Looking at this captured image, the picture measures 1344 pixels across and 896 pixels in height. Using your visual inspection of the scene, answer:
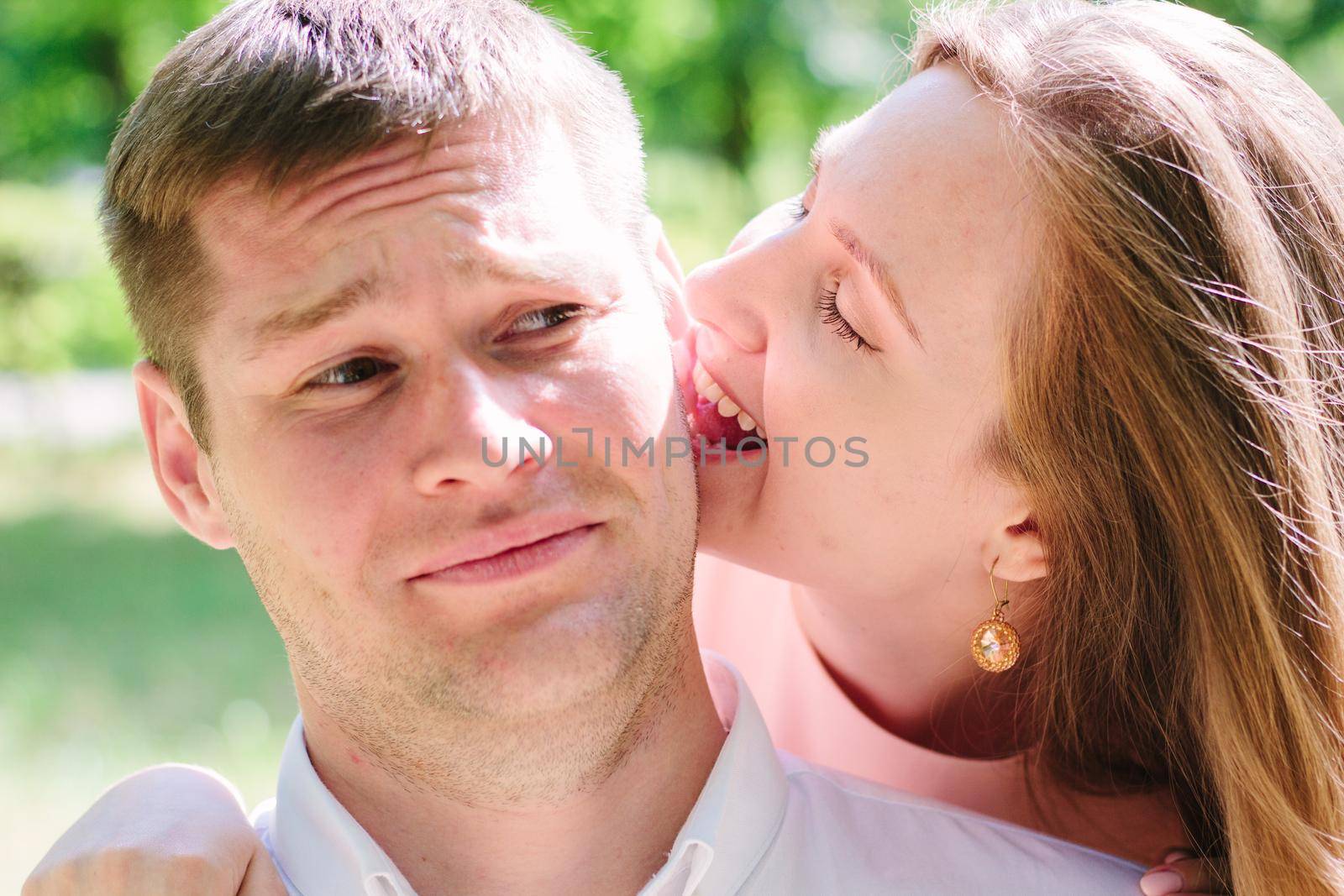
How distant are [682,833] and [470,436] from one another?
2.60 feet

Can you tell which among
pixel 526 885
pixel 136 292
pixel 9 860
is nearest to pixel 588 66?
pixel 136 292

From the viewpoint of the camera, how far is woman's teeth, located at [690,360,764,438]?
8.89ft

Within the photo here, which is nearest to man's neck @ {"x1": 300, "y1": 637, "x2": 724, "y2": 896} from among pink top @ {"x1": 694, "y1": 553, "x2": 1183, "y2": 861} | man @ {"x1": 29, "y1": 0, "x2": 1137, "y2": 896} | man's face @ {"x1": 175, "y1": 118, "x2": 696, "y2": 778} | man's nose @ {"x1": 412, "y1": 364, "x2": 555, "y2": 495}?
man @ {"x1": 29, "y1": 0, "x2": 1137, "y2": 896}

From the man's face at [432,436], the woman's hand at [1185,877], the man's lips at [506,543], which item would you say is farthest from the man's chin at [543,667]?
the woman's hand at [1185,877]

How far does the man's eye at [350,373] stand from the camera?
83.7 inches

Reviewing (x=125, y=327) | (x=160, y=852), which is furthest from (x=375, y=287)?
(x=125, y=327)

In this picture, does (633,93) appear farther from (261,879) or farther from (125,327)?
(261,879)

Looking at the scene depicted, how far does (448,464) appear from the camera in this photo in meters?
1.99

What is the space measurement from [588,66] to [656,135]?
10.8 m

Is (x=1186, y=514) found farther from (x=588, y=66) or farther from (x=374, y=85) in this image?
→ (x=374, y=85)

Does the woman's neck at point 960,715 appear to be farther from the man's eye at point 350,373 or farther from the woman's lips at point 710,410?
the man's eye at point 350,373

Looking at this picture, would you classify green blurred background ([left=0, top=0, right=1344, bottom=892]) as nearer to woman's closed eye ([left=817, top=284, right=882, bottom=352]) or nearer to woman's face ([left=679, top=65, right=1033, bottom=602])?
woman's face ([left=679, top=65, right=1033, bottom=602])

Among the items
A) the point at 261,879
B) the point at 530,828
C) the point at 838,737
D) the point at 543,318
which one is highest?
the point at 543,318

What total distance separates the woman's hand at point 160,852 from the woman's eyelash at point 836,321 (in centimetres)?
141
